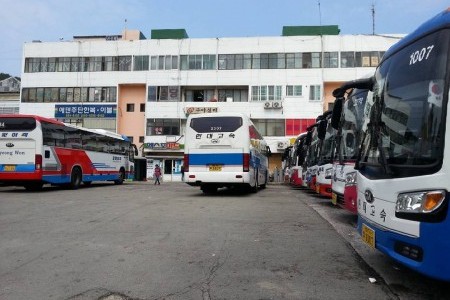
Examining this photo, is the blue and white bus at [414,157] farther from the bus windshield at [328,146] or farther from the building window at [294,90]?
the building window at [294,90]

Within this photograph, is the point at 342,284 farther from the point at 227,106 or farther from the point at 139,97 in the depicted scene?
the point at 139,97

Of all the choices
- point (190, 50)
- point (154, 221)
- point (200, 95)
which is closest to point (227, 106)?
point (200, 95)

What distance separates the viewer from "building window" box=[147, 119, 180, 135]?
1777 inches

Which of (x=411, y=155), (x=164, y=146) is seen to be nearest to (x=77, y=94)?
(x=164, y=146)

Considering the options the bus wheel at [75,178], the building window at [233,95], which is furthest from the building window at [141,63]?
the bus wheel at [75,178]

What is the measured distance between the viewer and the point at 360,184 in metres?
5.34

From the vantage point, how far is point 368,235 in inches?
197

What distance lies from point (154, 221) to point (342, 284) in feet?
17.3

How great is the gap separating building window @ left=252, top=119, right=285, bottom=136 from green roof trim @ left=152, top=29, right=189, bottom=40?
13.6m

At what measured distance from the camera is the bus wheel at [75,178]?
20.0 meters

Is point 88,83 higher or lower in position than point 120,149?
higher

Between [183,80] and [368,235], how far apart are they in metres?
41.6

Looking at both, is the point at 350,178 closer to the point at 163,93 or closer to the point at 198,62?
the point at 198,62

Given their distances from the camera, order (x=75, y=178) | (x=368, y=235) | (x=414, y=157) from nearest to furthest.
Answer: (x=414, y=157), (x=368, y=235), (x=75, y=178)
